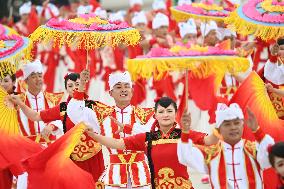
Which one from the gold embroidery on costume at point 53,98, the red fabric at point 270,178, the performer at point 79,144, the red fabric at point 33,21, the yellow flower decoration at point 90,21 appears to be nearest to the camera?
the red fabric at point 270,178

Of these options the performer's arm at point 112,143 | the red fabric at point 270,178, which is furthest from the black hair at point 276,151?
the performer's arm at point 112,143

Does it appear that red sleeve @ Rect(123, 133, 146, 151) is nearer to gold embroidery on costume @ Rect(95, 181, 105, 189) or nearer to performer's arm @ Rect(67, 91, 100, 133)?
performer's arm @ Rect(67, 91, 100, 133)

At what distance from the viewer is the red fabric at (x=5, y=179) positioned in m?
7.09

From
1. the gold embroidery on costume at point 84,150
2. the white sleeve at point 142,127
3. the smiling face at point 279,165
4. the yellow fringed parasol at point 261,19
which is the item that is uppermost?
the yellow fringed parasol at point 261,19

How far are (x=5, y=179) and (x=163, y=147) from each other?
1578 mm

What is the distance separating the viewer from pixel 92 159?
24.4 feet

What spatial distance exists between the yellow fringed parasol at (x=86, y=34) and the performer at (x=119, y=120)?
0.31 m

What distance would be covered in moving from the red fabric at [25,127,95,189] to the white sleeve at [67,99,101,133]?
0.32m

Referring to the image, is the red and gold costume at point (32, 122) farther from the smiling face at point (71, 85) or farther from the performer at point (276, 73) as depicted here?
the performer at point (276, 73)

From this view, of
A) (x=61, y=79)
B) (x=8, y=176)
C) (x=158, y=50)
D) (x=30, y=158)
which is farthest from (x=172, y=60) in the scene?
(x=61, y=79)

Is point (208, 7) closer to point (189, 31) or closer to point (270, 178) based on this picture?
point (189, 31)

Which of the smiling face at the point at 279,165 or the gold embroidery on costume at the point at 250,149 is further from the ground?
the gold embroidery on costume at the point at 250,149

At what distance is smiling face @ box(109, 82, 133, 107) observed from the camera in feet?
23.2

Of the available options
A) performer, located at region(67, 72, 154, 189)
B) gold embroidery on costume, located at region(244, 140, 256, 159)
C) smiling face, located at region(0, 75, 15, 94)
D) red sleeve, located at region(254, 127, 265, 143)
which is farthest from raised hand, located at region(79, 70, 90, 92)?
red sleeve, located at region(254, 127, 265, 143)
